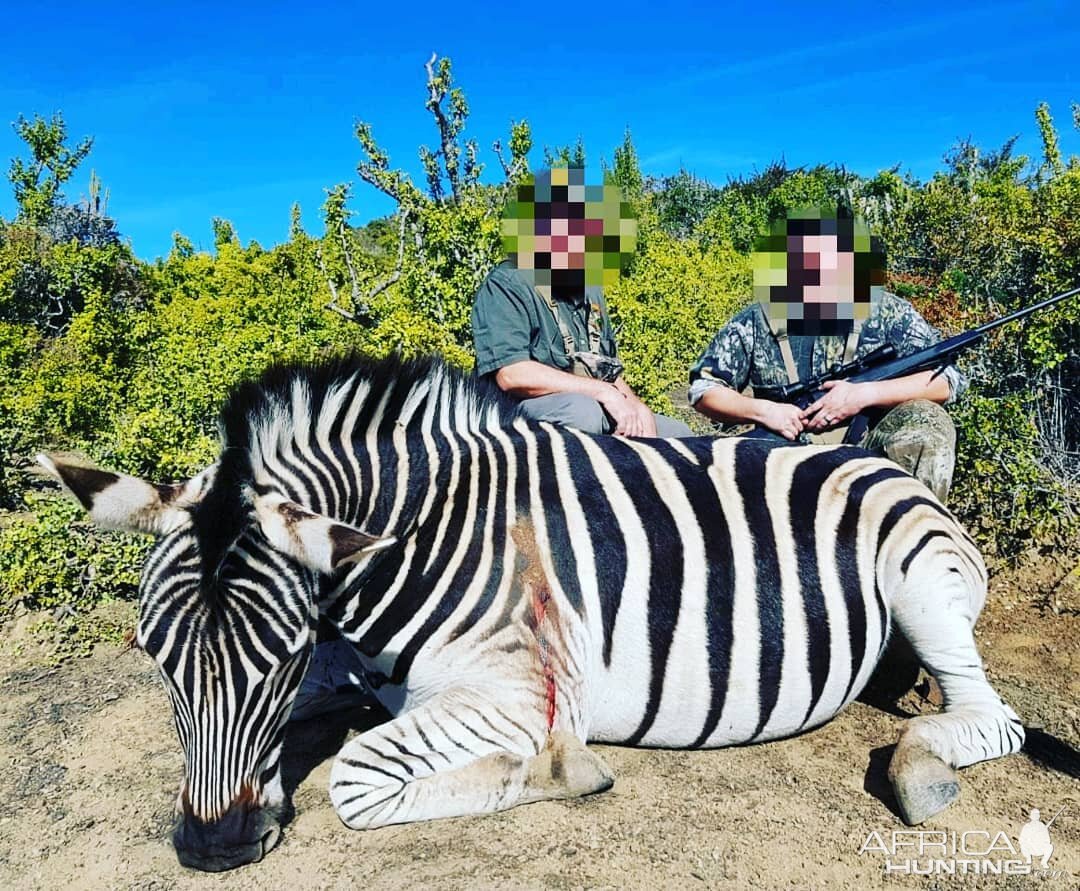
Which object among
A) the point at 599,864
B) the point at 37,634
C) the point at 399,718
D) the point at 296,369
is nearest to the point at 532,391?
the point at 296,369

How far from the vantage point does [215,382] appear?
19.7ft

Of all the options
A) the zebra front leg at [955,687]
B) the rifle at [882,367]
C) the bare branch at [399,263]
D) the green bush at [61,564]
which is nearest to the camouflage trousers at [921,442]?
the rifle at [882,367]

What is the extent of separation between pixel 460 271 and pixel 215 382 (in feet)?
8.94

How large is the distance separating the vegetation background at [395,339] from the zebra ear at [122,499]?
1.05 metres

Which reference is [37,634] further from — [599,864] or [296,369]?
[599,864]

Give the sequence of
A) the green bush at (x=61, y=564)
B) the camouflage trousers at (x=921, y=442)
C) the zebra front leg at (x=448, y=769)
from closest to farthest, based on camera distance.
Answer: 1. the zebra front leg at (x=448, y=769)
2. the camouflage trousers at (x=921, y=442)
3. the green bush at (x=61, y=564)

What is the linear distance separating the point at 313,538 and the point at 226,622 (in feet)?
1.20

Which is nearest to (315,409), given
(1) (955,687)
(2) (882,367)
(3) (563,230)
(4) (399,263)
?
(3) (563,230)

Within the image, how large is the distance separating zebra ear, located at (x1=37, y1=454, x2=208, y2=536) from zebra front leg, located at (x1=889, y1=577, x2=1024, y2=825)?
2.65 m

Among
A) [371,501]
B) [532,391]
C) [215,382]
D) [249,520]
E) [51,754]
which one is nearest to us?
[249,520]

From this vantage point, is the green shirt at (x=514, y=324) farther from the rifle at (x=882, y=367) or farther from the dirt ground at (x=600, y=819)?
the dirt ground at (x=600, y=819)

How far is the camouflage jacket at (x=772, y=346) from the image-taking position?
4789 mm

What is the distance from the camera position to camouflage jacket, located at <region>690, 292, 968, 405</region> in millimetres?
4789

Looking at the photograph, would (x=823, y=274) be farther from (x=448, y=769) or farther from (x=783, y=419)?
(x=448, y=769)
